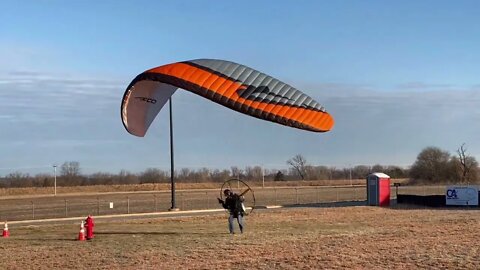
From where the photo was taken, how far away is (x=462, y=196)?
1403 inches

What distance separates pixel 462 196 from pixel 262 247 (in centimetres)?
2386

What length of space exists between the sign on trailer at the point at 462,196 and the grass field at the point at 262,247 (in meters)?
12.5

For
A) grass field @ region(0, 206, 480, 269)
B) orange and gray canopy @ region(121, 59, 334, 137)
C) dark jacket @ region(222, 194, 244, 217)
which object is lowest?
grass field @ region(0, 206, 480, 269)

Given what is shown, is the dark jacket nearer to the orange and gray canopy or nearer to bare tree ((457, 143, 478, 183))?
the orange and gray canopy

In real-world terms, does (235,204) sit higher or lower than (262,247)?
higher

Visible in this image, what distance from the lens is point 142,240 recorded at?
724 inches

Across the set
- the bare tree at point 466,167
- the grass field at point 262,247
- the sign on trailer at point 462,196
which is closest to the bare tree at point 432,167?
the bare tree at point 466,167

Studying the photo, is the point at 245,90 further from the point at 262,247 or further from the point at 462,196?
the point at 462,196

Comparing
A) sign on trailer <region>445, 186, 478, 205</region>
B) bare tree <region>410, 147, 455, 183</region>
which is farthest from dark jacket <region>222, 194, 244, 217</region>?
bare tree <region>410, 147, 455, 183</region>

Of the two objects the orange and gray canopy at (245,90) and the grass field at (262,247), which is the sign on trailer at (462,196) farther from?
the orange and gray canopy at (245,90)

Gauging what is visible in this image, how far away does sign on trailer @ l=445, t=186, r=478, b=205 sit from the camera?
3538cm

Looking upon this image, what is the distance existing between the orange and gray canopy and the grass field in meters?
3.40

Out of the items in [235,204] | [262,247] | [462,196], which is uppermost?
[235,204]

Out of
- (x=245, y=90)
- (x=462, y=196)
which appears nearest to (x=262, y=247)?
(x=245, y=90)
